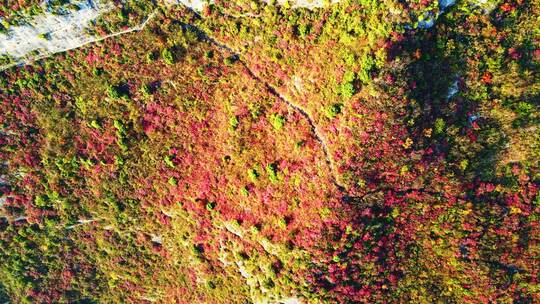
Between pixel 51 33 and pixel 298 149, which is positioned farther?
pixel 298 149

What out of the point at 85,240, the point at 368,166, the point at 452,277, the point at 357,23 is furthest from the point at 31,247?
the point at 452,277

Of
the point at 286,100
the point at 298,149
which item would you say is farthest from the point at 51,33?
the point at 298,149

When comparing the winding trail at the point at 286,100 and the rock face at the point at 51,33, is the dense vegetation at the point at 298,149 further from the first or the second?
the rock face at the point at 51,33

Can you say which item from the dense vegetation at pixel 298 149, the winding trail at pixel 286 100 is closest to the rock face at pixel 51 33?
the dense vegetation at pixel 298 149

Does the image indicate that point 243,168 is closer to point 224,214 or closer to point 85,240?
point 224,214

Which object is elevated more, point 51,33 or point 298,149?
point 298,149

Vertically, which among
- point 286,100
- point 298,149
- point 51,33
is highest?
point 286,100

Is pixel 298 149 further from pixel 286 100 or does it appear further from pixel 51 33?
pixel 51 33

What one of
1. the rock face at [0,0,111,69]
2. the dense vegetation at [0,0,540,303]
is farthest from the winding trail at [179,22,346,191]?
the rock face at [0,0,111,69]

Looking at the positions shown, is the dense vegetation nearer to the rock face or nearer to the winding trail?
the winding trail
